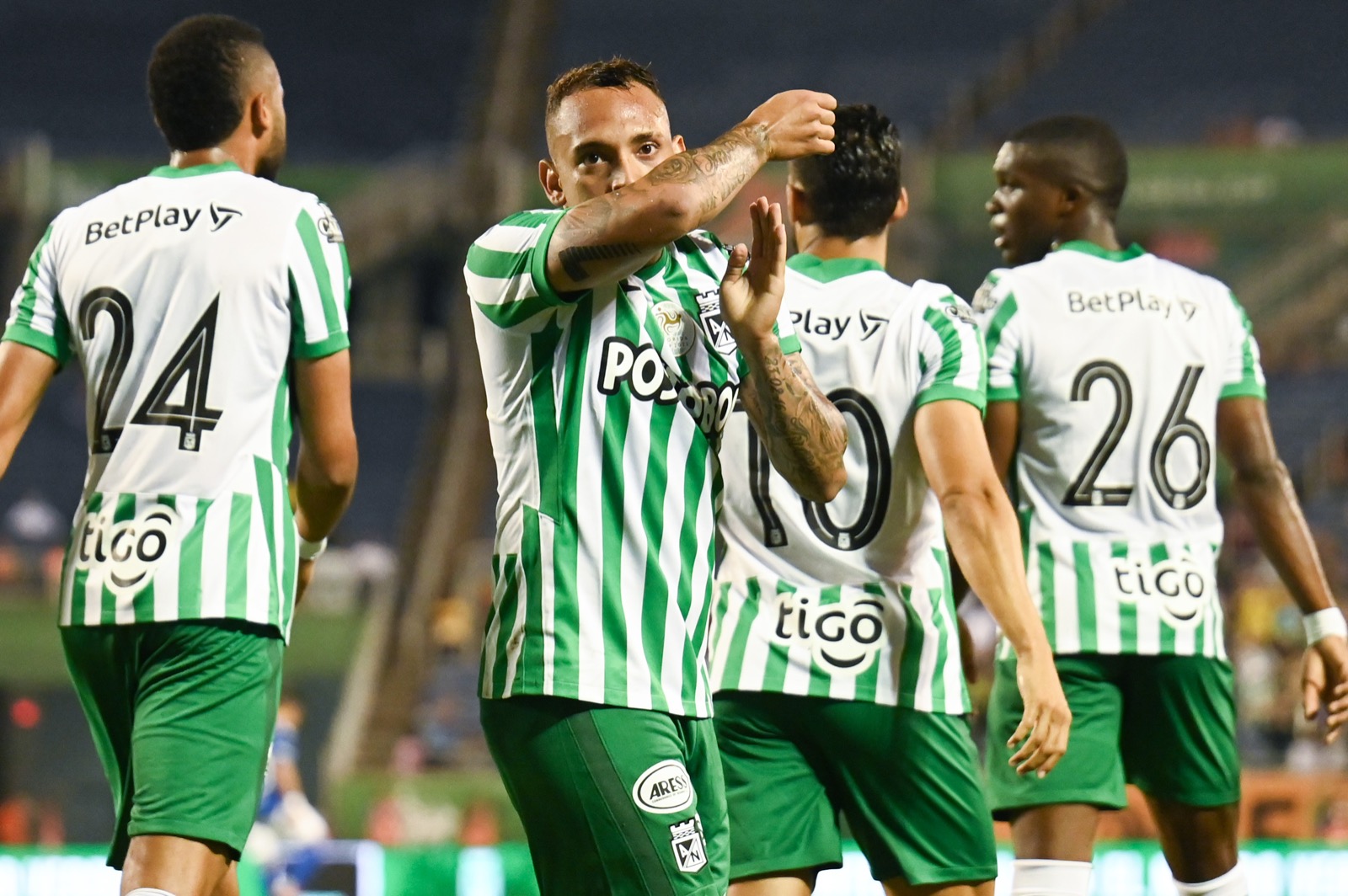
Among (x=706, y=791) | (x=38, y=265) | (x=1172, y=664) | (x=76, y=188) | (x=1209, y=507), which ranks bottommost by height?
(x=706, y=791)

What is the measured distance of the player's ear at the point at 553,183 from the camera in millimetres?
3080

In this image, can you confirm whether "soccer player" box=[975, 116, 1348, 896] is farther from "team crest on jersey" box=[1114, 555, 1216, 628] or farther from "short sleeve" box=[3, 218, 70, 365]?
"short sleeve" box=[3, 218, 70, 365]

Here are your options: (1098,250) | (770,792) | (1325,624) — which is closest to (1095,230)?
(1098,250)

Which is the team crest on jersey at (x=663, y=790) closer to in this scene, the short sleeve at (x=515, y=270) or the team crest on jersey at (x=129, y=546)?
the short sleeve at (x=515, y=270)

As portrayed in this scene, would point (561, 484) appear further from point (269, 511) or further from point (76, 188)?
point (76, 188)

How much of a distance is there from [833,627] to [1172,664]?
44.1 inches

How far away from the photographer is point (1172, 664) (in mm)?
4391

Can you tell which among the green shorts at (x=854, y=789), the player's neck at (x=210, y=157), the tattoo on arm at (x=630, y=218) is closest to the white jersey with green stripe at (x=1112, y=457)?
the green shorts at (x=854, y=789)

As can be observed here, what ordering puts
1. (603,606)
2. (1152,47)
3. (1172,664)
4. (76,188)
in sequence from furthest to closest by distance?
1. (1152,47)
2. (76,188)
3. (1172,664)
4. (603,606)

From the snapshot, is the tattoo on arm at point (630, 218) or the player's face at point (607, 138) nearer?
the tattoo on arm at point (630, 218)

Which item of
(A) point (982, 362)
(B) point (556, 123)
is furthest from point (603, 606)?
(A) point (982, 362)

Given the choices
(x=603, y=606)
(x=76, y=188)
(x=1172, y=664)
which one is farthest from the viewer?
(x=76, y=188)

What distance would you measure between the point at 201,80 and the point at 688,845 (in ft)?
6.34

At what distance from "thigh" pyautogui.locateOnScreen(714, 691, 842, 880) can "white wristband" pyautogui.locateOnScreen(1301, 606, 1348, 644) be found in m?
1.58
